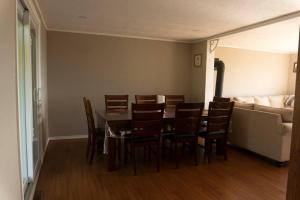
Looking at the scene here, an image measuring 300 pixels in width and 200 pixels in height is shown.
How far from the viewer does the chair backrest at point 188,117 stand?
11.0 feet

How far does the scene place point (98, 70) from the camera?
16.5ft

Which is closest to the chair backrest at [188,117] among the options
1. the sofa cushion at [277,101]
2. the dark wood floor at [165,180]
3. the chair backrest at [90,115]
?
the dark wood floor at [165,180]

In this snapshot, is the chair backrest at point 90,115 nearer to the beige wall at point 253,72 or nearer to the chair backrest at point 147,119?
the chair backrest at point 147,119

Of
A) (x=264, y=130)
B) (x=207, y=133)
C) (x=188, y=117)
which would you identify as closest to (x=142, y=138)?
(x=188, y=117)

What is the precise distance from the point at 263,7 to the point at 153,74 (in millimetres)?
2989

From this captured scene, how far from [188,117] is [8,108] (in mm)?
2474

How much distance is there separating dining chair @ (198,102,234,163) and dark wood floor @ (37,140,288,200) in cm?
34

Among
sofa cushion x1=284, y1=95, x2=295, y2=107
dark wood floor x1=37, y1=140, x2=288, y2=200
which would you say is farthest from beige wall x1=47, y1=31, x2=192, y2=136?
sofa cushion x1=284, y1=95, x2=295, y2=107

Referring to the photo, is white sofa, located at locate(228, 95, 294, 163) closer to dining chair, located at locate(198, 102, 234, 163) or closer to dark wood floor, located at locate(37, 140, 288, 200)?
dark wood floor, located at locate(37, 140, 288, 200)

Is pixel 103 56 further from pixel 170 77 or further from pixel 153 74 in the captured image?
pixel 170 77

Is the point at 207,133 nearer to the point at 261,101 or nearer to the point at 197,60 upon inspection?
the point at 197,60

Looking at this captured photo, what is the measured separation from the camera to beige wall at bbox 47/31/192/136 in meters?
4.73

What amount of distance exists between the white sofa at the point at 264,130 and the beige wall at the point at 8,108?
3495mm

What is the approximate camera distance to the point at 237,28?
4184 mm
